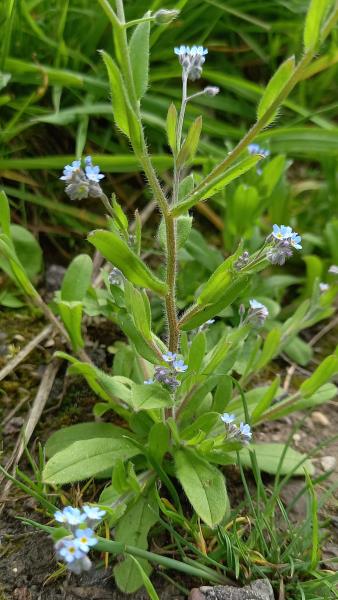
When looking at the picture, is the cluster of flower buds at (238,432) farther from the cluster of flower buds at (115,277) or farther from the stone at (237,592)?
the cluster of flower buds at (115,277)

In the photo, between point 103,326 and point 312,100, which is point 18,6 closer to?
point 103,326

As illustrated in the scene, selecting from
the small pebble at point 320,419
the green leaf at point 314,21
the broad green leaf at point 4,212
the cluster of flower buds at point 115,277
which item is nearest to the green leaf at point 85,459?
the cluster of flower buds at point 115,277

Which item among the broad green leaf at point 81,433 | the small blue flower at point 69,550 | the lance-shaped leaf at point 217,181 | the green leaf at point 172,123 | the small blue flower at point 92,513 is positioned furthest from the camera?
the broad green leaf at point 81,433

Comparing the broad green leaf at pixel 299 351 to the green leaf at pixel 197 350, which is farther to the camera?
the broad green leaf at pixel 299 351

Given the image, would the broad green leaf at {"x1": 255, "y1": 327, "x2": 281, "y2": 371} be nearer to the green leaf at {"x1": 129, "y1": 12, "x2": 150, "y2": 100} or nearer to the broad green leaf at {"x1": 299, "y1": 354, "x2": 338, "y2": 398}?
the broad green leaf at {"x1": 299, "y1": 354, "x2": 338, "y2": 398}

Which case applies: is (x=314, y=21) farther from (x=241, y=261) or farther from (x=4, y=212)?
(x=4, y=212)

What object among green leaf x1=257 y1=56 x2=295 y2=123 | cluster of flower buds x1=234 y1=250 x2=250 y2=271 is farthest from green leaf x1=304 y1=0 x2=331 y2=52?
cluster of flower buds x1=234 y1=250 x2=250 y2=271
